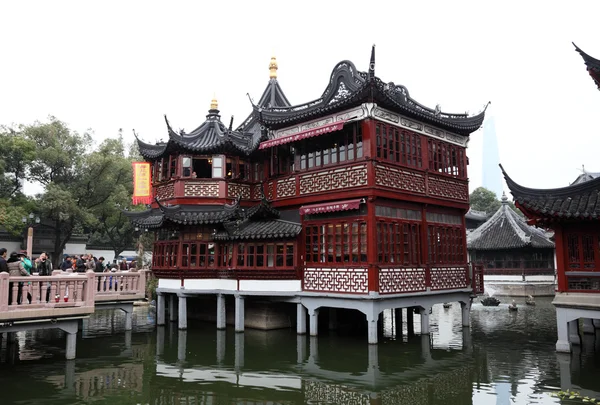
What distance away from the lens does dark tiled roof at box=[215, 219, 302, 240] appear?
17602 millimetres

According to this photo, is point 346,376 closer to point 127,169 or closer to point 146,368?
point 146,368

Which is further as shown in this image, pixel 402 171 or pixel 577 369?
pixel 402 171

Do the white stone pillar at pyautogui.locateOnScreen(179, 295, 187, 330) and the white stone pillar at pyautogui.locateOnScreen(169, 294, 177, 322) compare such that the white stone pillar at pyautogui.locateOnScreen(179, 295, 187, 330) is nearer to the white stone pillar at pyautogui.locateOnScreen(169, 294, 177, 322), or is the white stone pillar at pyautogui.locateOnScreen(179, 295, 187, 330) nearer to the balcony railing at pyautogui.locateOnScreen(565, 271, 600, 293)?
the white stone pillar at pyautogui.locateOnScreen(169, 294, 177, 322)

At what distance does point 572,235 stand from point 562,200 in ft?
3.31

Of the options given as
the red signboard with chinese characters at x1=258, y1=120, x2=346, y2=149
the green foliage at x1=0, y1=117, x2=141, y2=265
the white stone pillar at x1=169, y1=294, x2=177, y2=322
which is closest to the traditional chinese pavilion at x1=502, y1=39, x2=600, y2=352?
the red signboard with chinese characters at x1=258, y1=120, x2=346, y2=149

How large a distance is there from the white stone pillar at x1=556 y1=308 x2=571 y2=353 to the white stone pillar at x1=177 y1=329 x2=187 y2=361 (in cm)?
1052

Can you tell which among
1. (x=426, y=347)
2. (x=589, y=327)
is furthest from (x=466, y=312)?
(x=426, y=347)

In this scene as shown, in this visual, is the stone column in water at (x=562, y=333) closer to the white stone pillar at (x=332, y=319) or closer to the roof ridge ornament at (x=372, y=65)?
the white stone pillar at (x=332, y=319)

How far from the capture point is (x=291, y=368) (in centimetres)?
1320

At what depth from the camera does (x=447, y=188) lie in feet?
62.8

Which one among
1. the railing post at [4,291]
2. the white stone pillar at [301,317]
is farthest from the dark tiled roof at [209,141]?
the railing post at [4,291]

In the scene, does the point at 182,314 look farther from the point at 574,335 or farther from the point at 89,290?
the point at 574,335

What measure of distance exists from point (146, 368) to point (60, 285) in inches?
122

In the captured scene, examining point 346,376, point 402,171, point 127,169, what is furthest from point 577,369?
point 127,169
